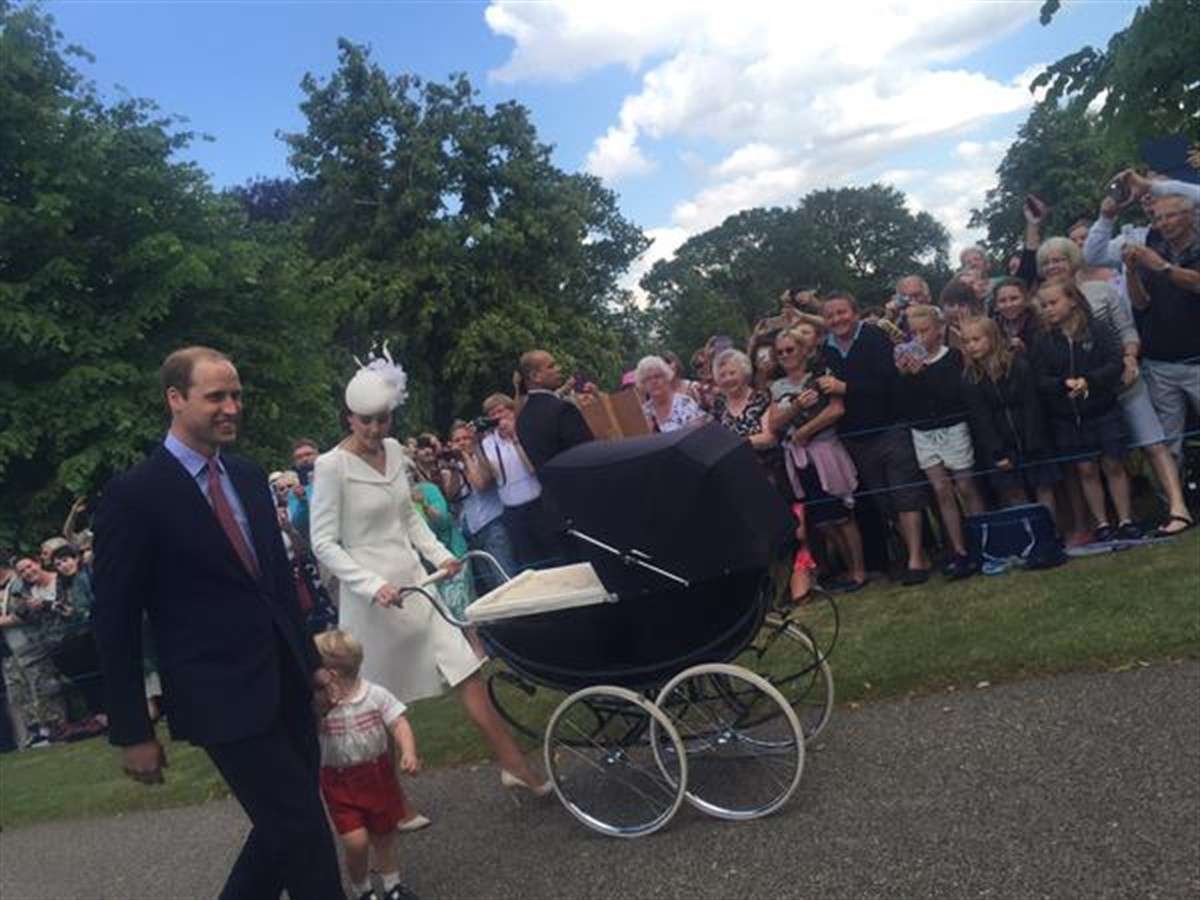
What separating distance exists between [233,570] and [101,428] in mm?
15916

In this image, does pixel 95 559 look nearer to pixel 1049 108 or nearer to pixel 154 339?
pixel 1049 108

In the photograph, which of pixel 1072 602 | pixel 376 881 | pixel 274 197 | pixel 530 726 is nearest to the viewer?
pixel 376 881

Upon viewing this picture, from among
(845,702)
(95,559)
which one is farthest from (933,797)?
(95,559)

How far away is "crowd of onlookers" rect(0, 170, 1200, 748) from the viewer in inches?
290

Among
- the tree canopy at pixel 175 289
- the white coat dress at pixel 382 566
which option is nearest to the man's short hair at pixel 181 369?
the white coat dress at pixel 382 566

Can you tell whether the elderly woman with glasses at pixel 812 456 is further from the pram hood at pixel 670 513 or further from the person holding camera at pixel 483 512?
the pram hood at pixel 670 513

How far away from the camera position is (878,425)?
320 inches

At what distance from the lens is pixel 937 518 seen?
8.41 m

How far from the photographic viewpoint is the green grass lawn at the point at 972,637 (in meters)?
5.68

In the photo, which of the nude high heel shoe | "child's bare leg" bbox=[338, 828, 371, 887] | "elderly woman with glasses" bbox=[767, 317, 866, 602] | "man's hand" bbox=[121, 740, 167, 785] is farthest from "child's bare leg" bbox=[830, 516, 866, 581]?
"man's hand" bbox=[121, 740, 167, 785]

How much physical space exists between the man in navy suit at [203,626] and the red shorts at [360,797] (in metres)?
0.84

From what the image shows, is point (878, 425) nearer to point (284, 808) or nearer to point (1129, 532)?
point (1129, 532)

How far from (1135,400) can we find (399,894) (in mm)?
5571

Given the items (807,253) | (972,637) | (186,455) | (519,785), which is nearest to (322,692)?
(186,455)
